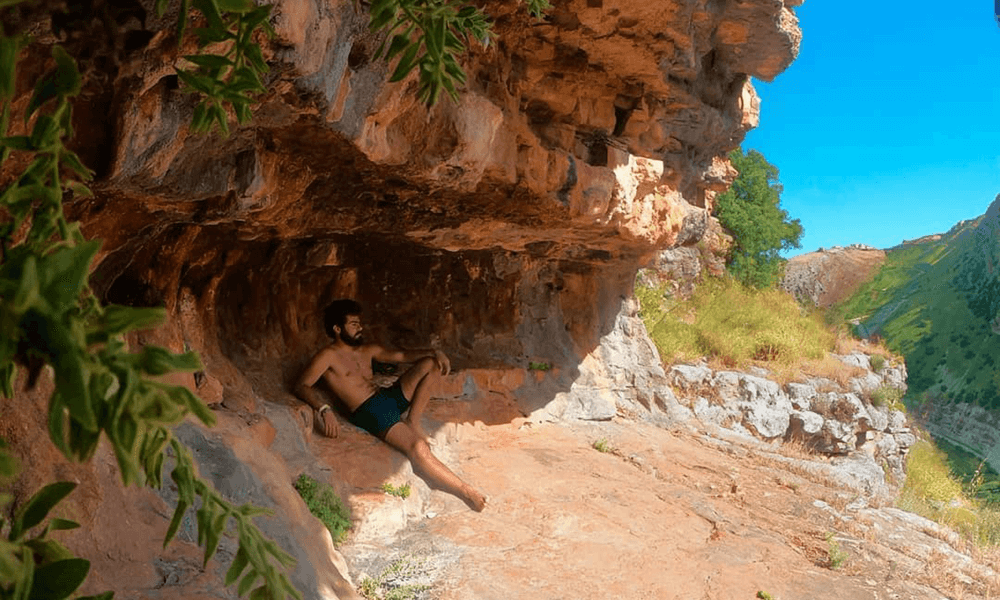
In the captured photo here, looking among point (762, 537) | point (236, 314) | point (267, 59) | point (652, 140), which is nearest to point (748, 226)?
point (652, 140)

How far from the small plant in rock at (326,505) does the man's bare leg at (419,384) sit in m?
1.32

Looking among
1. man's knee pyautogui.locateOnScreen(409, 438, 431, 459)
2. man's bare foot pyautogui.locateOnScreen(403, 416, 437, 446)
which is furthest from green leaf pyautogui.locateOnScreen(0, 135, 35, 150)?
man's bare foot pyautogui.locateOnScreen(403, 416, 437, 446)

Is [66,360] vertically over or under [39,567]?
over

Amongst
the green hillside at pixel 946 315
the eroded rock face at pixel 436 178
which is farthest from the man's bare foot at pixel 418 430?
the green hillside at pixel 946 315

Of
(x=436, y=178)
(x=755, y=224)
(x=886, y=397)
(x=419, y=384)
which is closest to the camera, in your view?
(x=436, y=178)

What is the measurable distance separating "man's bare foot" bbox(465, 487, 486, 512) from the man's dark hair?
1511 millimetres

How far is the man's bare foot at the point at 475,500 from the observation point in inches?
178

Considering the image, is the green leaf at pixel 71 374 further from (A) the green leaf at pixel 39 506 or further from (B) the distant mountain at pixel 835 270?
(B) the distant mountain at pixel 835 270

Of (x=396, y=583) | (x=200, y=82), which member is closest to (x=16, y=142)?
(x=200, y=82)

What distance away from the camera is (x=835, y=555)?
4500 mm

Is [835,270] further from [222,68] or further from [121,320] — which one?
[121,320]

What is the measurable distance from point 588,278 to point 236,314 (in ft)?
13.1

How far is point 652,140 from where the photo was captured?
6047mm

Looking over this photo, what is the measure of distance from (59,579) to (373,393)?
14.7 ft
